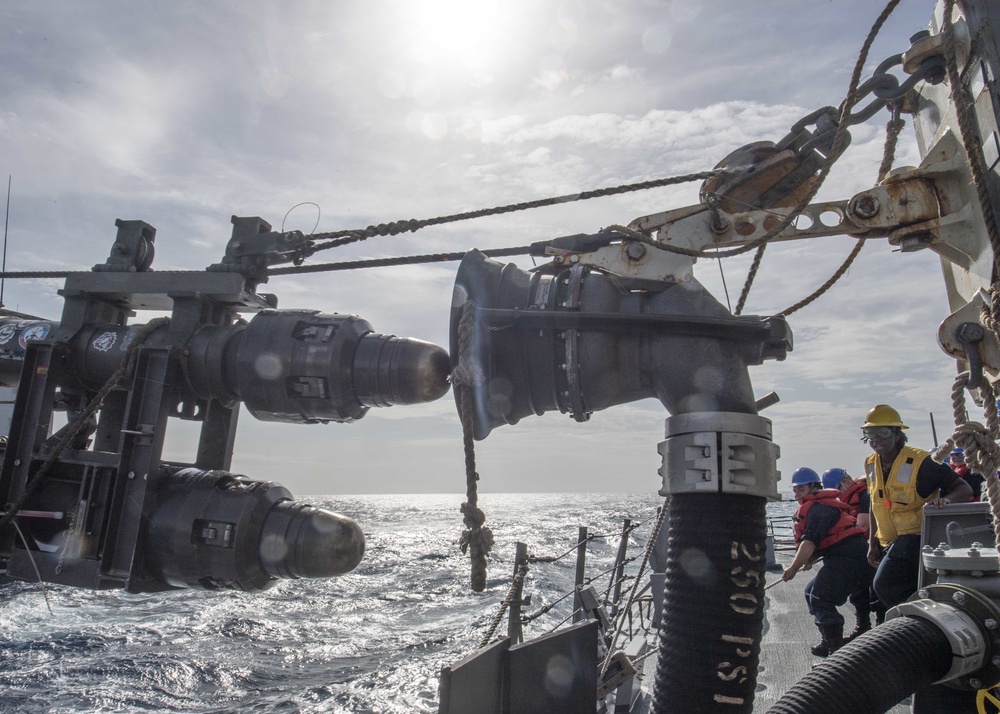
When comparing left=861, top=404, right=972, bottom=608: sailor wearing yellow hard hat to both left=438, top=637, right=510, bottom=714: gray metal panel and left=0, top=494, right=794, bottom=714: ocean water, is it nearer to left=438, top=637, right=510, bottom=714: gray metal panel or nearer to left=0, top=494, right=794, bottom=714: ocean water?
left=438, top=637, right=510, bottom=714: gray metal panel

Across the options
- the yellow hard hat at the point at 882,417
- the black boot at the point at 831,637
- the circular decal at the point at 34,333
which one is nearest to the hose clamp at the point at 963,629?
the yellow hard hat at the point at 882,417

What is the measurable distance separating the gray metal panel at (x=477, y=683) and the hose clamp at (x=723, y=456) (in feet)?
3.97

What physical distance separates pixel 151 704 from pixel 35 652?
8594 millimetres

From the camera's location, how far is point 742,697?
250 cm

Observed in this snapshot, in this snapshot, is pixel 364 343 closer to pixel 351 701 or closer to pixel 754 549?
pixel 754 549

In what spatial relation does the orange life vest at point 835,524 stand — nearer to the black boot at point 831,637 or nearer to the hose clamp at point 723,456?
the black boot at point 831,637

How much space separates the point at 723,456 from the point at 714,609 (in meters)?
0.61

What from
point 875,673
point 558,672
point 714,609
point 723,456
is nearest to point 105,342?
point 558,672

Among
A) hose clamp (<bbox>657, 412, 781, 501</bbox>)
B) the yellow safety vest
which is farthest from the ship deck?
hose clamp (<bbox>657, 412, 781, 501</bbox>)

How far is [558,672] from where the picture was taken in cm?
340

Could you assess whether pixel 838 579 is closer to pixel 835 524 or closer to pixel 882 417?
pixel 835 524

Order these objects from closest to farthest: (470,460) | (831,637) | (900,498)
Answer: (470,460) < (900,498) < (831,637)

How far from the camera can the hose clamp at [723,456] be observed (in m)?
2.58

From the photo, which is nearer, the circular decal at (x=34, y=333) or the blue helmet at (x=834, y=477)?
the circular decal at (x=34, y=333)
